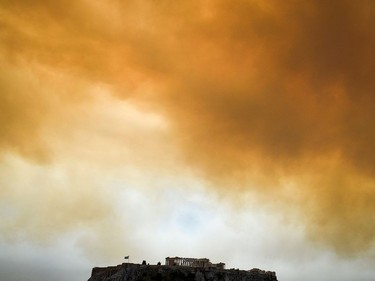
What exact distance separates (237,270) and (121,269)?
1819cm

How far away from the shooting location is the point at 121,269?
67.2 meters

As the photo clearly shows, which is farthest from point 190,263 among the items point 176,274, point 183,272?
point 176,274

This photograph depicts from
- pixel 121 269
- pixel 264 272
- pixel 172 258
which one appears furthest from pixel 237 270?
pixel 121 269

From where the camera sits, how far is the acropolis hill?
64188 millimetres

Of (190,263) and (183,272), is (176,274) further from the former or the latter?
(190,263)

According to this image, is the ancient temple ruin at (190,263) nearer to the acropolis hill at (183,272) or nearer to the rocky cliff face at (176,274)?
the acropolis hill at (183,272)

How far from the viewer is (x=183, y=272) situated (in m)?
65.6

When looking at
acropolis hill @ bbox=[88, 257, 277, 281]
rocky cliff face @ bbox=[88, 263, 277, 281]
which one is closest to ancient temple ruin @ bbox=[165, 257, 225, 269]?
acropolis hill @ bbox=[88, 257, 277, 281]

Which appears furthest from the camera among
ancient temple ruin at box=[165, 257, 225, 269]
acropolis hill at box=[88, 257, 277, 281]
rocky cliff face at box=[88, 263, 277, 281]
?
ancient temple ruin at box=[165, 257, 225, 269]

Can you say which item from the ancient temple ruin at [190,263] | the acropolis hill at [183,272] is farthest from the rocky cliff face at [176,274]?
the ancient temple ruin at [190,263]

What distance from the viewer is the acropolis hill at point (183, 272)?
211 ft

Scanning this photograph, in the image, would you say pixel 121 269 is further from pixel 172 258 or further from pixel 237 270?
pixel 237 270

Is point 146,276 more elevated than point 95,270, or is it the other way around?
point 95,270

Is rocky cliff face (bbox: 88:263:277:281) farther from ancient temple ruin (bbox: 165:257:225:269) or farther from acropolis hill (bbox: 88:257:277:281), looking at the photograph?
ancient temple ruin (bbox: 165:257:225:269)
